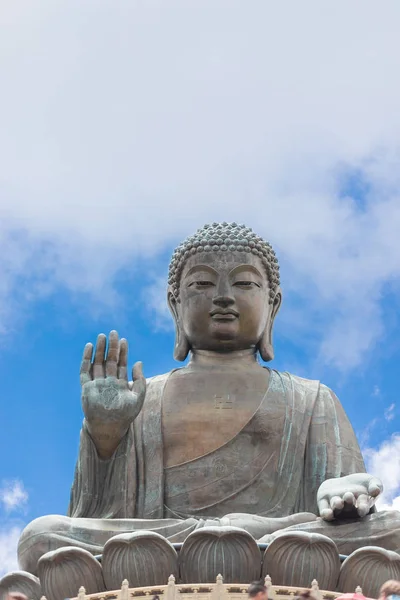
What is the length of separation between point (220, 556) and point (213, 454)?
284cm

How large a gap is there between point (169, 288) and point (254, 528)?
13.7 ft

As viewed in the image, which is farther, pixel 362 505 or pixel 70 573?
pixel 362 505

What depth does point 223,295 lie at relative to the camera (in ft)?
71.3

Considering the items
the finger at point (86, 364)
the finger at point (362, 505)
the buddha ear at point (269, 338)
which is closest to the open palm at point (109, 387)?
the finger at point (86, 364)

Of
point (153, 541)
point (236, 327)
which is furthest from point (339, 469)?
point (153, 541)

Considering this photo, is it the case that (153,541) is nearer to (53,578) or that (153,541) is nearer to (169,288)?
(53,578)

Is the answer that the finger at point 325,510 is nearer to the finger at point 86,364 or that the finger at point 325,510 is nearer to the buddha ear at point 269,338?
the finger at point 86,364

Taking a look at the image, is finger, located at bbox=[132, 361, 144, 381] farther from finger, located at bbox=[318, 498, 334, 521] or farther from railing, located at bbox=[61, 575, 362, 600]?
railing, located at bbox=[61, 575, 362, 600]

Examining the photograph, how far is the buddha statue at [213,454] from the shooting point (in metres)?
18.4

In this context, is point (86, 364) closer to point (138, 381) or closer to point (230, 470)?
point (138, 381)

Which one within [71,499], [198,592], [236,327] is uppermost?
[236,327]

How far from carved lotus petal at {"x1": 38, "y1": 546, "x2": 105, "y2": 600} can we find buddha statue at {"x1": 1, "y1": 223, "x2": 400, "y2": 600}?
0.01 meters

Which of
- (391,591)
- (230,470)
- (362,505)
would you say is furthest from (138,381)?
(391,591)

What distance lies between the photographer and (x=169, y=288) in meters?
22.6
